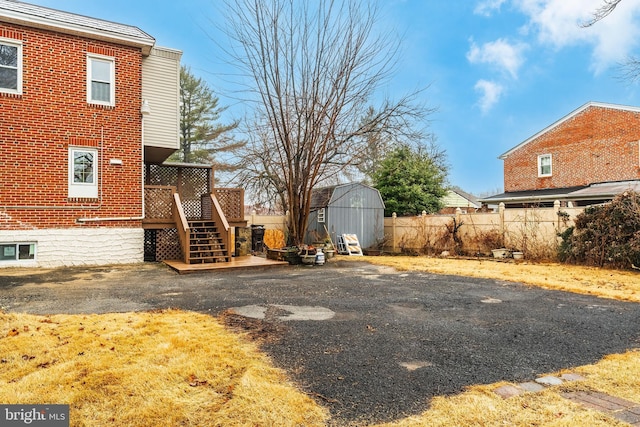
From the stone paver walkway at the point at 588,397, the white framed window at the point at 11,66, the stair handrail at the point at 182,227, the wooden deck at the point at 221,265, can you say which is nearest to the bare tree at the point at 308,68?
the wooden deck at the point at 221,265

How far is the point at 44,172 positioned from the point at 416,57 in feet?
35.1

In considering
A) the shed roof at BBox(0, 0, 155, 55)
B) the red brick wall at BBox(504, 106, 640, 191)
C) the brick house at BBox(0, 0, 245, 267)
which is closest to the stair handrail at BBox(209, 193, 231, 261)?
the brick house at BBox(0, 0, 245, 267)

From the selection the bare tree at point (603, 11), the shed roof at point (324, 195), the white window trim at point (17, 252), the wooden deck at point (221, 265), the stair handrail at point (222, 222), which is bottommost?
the wooden deck at point (221, 265)

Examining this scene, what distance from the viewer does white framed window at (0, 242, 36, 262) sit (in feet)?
31.3

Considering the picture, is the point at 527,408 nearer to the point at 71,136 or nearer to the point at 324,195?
the point at 71,136

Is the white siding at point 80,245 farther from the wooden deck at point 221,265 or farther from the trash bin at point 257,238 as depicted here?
the trash bin at point 257,238

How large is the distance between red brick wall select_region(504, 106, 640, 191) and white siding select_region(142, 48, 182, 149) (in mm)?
19767

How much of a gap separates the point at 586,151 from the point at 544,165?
221 cm

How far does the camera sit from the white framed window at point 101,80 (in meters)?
10.6

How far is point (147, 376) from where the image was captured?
3.05 meters

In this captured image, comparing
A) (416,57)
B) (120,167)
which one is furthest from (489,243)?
(120,167)

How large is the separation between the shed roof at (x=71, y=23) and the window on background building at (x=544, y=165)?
814 inches

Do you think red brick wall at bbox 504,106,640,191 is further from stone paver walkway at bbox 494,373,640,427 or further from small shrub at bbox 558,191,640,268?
stone paver walkway at bbox 494,373,640,427

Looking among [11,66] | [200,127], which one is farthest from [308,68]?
[200,127]
